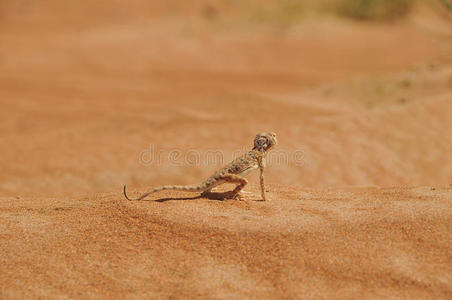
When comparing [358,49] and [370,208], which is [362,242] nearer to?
[370,208]

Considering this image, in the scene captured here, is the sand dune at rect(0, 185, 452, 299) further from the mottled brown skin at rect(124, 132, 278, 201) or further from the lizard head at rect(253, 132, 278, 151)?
the lizard head at rect(253, 132, 278, 151)

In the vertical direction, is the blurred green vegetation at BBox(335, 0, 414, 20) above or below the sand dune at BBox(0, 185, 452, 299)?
above

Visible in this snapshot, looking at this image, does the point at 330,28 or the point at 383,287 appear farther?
the point at 330,28

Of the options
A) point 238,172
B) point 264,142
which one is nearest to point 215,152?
point 264,142

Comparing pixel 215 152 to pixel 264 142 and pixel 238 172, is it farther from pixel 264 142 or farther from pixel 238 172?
pixel 238 172

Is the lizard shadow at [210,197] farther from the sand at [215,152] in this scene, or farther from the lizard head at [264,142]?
the lizard head at [264,142]

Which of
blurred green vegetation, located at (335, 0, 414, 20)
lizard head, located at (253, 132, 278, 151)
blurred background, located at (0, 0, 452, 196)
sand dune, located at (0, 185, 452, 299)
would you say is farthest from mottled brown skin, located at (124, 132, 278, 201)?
blurred green vegetation, located at (335, 0, 414, 20)

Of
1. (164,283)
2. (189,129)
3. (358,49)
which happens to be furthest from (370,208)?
(358,49)
